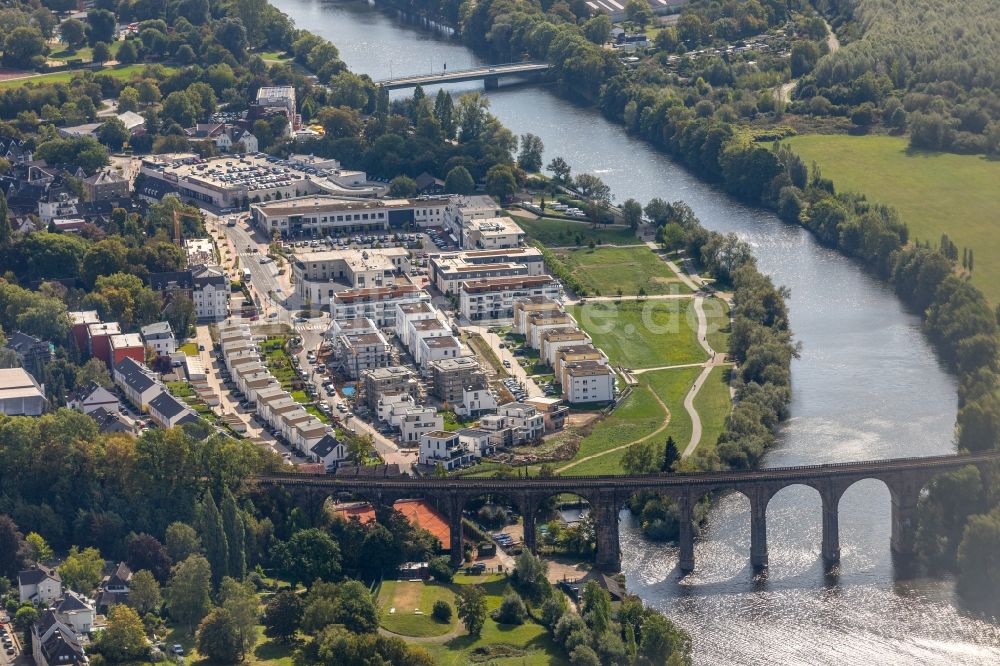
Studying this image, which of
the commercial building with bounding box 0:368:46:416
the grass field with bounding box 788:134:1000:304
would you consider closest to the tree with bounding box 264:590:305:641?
the commercial building with bounding box 0:368:46:416

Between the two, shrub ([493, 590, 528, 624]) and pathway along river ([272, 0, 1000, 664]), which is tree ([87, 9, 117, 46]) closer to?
pathway along river ([272, 0, 1000, 664])

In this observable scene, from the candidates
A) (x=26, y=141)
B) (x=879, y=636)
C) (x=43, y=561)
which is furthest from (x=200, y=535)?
(x=26, y=141)

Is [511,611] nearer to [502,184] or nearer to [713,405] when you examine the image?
[713,405]

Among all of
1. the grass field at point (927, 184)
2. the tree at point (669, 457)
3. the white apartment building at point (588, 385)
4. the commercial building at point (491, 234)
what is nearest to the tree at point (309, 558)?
the tree at point (669, 457)

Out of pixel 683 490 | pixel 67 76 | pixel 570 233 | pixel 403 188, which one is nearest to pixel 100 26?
pixel 67 76

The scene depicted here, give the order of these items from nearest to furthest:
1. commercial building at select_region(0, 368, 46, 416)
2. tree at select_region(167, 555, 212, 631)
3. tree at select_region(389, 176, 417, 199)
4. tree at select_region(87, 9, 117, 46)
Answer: tree at select_region(167, 555, 212, 631)
commercial building at select_region(0, 368, 46, 416)
tree at select_region(389, 176, 417, 199)
tree at select_region(87, 9, 117, 46)

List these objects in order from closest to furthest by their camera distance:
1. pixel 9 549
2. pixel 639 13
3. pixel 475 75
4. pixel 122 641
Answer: pixel 122 641, pixel 9 549, pixel 475 75, pixel 639 13

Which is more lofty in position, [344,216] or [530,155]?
[530,155]

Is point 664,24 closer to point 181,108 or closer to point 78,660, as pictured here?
point 181,108
